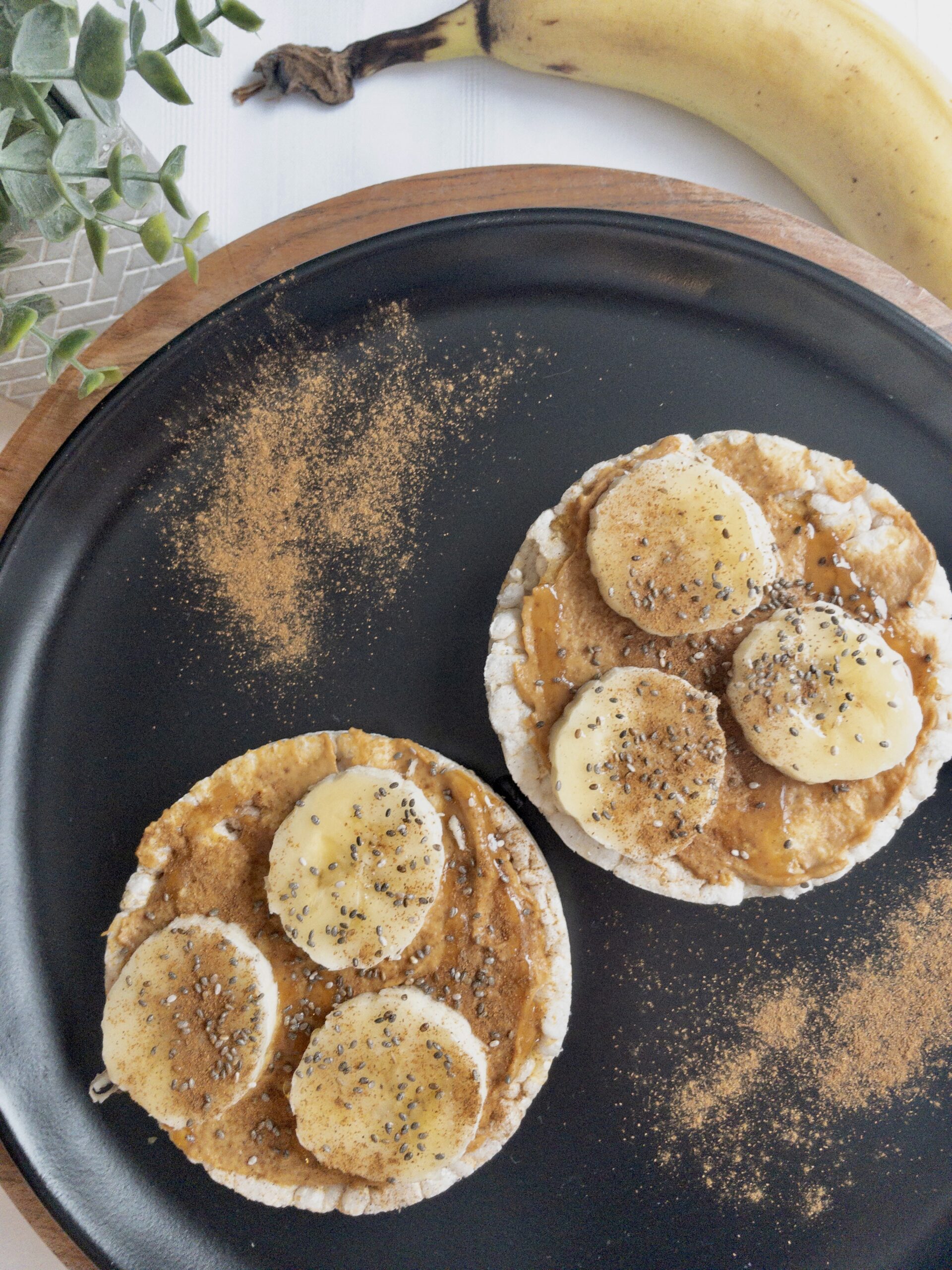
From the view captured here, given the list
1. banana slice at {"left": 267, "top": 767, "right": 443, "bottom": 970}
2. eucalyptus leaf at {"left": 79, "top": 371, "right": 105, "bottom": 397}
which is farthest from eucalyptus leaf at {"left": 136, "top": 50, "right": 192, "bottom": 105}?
banana slice at {"left": 267, "top": 767, "right": 443, "bottom": 970}

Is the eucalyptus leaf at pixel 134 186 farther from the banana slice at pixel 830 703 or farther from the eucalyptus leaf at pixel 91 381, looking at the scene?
the banana slice at pixel 830 703

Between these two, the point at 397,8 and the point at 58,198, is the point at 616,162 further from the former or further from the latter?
the point at 58,198

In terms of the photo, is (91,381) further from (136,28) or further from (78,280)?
(136,28)

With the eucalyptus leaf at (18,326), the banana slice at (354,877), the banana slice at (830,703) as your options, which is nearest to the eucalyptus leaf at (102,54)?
the eucalyptus leaf at (18,326)

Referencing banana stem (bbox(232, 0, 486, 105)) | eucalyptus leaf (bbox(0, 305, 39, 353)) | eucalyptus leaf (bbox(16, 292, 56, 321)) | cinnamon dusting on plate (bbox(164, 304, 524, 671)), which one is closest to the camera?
eucalyptus leaf (bbox(0, 305, 39, 353))

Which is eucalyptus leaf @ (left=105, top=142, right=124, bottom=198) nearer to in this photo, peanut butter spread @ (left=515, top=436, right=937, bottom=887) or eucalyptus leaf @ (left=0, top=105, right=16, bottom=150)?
eucalyptus leaf @ (left=0, top=105, right=16, bottom=150)

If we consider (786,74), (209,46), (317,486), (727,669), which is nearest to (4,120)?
(209,46)
